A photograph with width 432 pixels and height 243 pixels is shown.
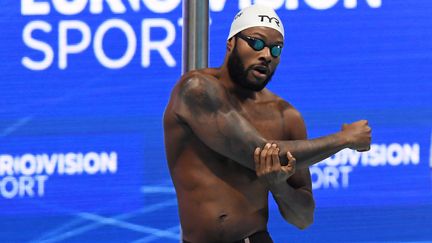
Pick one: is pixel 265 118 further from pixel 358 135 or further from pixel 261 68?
pixel 358 135

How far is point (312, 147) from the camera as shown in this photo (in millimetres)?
2434

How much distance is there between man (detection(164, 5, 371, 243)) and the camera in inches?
96.7

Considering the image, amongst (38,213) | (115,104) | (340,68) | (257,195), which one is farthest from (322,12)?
(257,195)

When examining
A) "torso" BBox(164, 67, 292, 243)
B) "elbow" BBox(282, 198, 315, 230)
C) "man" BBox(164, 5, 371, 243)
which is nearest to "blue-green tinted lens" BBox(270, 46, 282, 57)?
"man" BBox(164, 5, 371, 243)

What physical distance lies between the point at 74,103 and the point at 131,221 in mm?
505

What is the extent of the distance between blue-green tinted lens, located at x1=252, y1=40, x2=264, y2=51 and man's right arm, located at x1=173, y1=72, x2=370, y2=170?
13cm

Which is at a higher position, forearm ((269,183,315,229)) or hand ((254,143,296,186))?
hand ((254,143,296,186))

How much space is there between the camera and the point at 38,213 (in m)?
4.00

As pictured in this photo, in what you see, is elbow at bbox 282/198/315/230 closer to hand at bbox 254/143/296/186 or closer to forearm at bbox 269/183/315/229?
forearm at bbox 269/183/315/229

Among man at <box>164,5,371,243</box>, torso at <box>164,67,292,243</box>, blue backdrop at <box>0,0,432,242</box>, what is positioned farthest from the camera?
blue backdrop at <box>0,0,432,242</box>

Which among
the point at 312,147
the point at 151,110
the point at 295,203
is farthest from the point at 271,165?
the point at 151,110

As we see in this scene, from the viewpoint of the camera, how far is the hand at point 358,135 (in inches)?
95.6

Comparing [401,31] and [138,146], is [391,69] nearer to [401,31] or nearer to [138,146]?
[401,31]

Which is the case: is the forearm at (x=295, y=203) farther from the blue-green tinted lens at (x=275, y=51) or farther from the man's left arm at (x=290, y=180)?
the blue-green tinted lens at (x=275, y=51)
